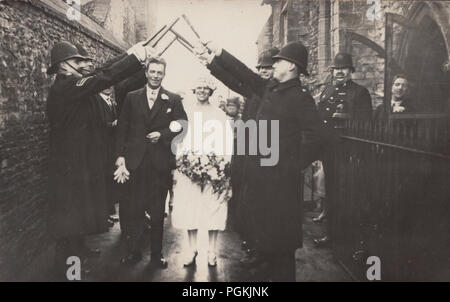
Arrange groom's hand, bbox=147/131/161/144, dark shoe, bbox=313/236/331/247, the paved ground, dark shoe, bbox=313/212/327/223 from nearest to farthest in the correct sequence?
the paved ground → groom's hand, bbox=147/131/161/144 → dark shoe, bbox=313/236/331/247 → dark shoe, bbox=313/212/327/223

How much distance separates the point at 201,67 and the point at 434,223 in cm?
310

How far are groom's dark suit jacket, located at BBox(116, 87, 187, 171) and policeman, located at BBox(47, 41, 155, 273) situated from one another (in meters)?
0.31

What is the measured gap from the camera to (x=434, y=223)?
10.9ft

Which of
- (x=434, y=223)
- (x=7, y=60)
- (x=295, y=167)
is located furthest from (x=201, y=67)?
(x=434, y=223)

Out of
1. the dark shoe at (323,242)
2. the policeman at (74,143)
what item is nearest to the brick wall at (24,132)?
the policeman at (74,143)

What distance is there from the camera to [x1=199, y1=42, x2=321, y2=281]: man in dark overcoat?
406cm

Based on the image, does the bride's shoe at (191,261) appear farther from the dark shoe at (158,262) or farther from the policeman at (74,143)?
the policeman at (74,143)

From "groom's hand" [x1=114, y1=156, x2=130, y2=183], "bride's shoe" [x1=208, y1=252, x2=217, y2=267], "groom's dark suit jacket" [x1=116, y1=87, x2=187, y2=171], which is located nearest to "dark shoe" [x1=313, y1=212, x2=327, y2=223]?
"bride's shoe" [x1=208, y1=252, x2=217, y2=267]

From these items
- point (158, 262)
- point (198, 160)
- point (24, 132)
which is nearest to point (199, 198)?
point (198, 160)

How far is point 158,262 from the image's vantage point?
14.5 ft

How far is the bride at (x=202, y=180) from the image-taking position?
4.42m

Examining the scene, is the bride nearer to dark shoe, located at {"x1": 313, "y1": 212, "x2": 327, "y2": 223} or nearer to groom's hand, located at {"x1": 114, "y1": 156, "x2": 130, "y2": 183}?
groom's hand, located at {"x1": 114, "y1": 156, "x2": 130, "y2": 183}
